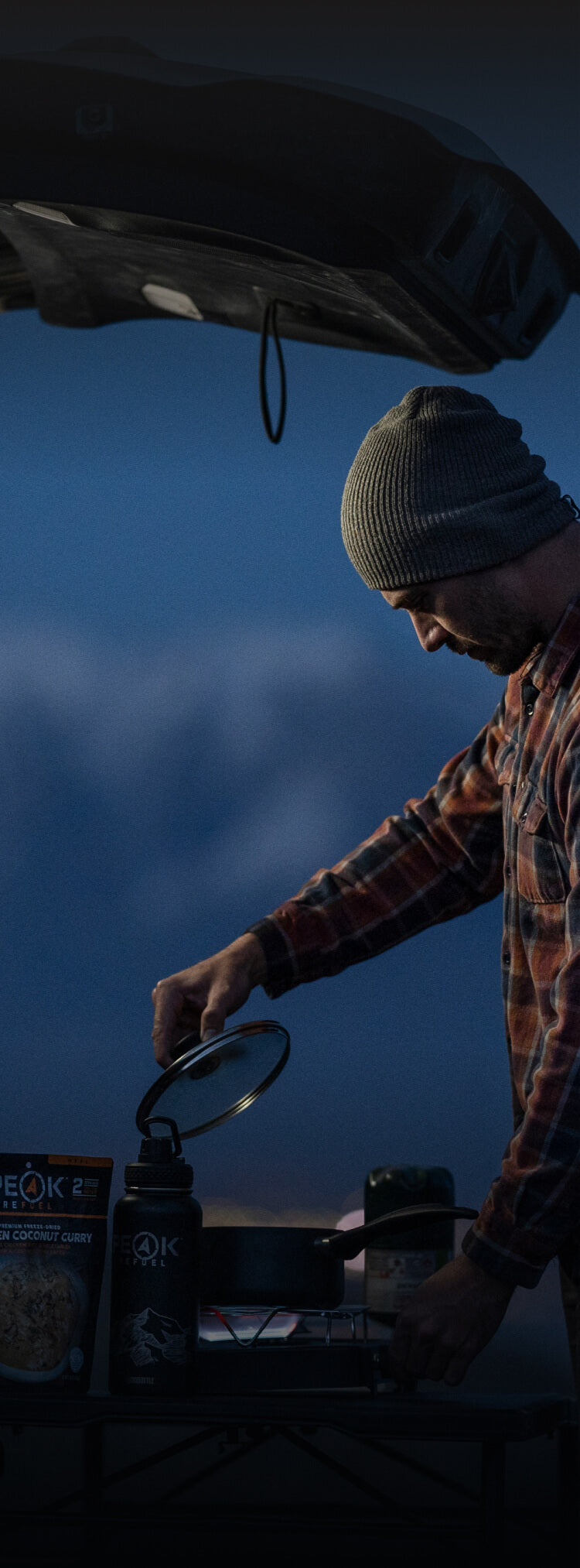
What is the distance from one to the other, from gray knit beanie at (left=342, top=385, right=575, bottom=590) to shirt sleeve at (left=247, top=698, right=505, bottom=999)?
0.24 metres

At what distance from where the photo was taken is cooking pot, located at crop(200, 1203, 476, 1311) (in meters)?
1.12

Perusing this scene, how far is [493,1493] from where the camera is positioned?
0.96 m

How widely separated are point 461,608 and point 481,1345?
63 centimetres

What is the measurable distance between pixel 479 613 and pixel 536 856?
23 cm

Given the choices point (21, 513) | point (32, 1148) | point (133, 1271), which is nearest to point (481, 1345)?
point (133, 1271)

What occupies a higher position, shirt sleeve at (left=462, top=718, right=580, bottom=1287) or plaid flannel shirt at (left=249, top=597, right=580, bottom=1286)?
plaid flannel shirt at (left=249, top=597, right=580, bottom=1286)

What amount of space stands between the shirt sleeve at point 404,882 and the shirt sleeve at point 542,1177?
0.44 meters


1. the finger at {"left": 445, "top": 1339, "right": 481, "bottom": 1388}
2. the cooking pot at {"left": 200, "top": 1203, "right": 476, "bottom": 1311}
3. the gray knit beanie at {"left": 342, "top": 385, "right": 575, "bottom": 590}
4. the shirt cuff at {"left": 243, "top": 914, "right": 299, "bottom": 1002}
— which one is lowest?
the finger at {"left": 445, "top": 1339, "right": 481, "bottom": 1388}

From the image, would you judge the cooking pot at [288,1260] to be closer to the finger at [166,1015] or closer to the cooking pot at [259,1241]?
the cooking pot at [259,1241]

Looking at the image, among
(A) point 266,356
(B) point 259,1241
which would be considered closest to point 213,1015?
(B) point 259,1241

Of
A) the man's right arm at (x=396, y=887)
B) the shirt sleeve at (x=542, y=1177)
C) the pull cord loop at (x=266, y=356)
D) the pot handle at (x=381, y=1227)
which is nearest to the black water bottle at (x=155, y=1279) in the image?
the pot handle at (x=381, y=1227)

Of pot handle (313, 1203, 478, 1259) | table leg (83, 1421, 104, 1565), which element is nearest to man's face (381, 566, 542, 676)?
pot handle (313, 1203, 478, 1259)

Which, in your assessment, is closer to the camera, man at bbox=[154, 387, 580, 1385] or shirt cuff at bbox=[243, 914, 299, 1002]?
man at bbox=[154, 387, 580, 1385]

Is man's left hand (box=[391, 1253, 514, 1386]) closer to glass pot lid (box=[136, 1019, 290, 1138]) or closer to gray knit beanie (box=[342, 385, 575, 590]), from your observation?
glass pot lid (box=[136, 1019, 290, 1138])
